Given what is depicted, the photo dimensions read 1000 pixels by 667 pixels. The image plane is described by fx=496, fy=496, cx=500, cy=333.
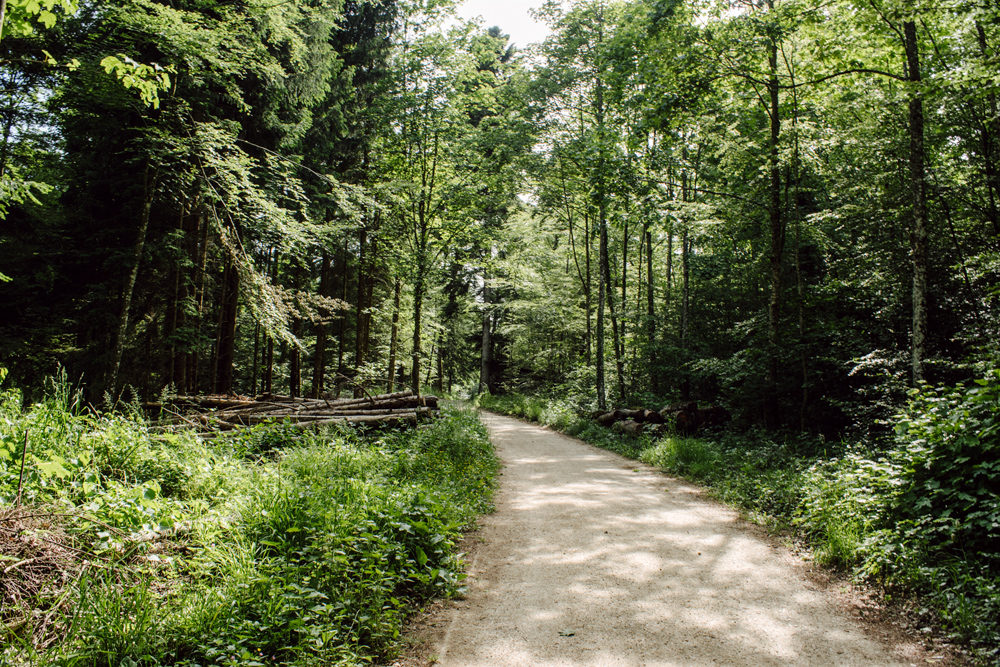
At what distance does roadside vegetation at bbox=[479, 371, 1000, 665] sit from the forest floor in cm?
32

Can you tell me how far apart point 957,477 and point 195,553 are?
6496mm

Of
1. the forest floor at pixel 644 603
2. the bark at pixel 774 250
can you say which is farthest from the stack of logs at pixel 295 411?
the bark at pixel 774 250

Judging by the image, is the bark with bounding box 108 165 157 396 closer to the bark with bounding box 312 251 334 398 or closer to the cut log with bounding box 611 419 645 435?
the bark with bounding box 312 251 334 398

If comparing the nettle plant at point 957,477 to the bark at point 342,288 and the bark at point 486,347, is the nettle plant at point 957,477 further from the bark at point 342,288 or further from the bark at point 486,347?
the bark at point 486,347

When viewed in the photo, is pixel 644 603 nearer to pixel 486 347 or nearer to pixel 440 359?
pixel 486 347

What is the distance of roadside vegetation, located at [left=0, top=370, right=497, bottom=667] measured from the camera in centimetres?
280

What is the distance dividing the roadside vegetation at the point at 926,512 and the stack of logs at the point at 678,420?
17.3 feet

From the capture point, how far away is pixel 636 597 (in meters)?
4.20

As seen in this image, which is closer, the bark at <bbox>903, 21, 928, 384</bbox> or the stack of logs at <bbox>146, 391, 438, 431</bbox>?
the bark at <bbox>903, 21, 928, 384</bbox>

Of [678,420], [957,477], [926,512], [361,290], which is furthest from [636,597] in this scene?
[361,290]

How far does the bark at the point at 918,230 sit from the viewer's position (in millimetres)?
7574

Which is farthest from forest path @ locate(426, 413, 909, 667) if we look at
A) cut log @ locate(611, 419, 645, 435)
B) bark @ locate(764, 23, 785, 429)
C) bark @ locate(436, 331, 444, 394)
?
bark @ locate(436, 331, 444, 394)

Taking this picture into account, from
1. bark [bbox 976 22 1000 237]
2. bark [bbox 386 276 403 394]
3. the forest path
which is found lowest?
the forest path

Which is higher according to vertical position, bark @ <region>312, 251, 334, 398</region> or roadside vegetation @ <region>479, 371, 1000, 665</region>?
bark @ <region>312, 251, 334, 398</region>
